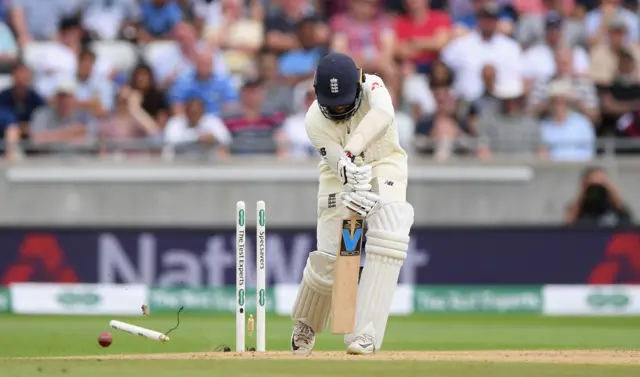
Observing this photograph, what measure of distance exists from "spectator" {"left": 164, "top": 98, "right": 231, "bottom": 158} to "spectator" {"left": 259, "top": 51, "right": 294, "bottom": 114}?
567mm

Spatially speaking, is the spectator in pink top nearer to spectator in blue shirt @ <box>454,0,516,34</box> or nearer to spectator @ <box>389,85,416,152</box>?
spectator in blue shirt @ <box>454,0,516,34</box>

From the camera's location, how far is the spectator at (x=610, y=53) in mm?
15023

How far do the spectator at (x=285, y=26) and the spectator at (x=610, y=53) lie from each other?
119 inches

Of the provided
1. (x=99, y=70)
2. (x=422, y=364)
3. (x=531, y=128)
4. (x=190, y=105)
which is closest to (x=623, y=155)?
(x=531, y=128)

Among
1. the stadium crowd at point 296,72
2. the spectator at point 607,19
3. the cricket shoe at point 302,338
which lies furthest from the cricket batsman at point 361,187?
the spectator at point 607,19

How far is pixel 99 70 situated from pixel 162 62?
0.70 meters

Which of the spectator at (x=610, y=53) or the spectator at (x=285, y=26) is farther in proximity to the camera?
the spectator at (x=285, y=26)

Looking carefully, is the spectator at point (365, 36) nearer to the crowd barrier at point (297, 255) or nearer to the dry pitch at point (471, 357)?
the crowd barrier at point (297, 255)

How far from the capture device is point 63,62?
50.6ft

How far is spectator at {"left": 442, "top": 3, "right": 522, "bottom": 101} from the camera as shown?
1509 centimetres

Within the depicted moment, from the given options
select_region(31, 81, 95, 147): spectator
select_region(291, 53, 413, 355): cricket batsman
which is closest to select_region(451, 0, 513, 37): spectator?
select_region(31, 81, 95, 147): spectator

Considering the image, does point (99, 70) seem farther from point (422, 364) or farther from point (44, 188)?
point (422, 364)

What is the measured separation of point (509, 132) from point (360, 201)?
6.92 meters

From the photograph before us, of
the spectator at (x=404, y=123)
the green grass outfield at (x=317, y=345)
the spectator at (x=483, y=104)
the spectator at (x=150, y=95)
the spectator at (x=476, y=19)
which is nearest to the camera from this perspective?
the green grass outfield at (x=317, y=345)
